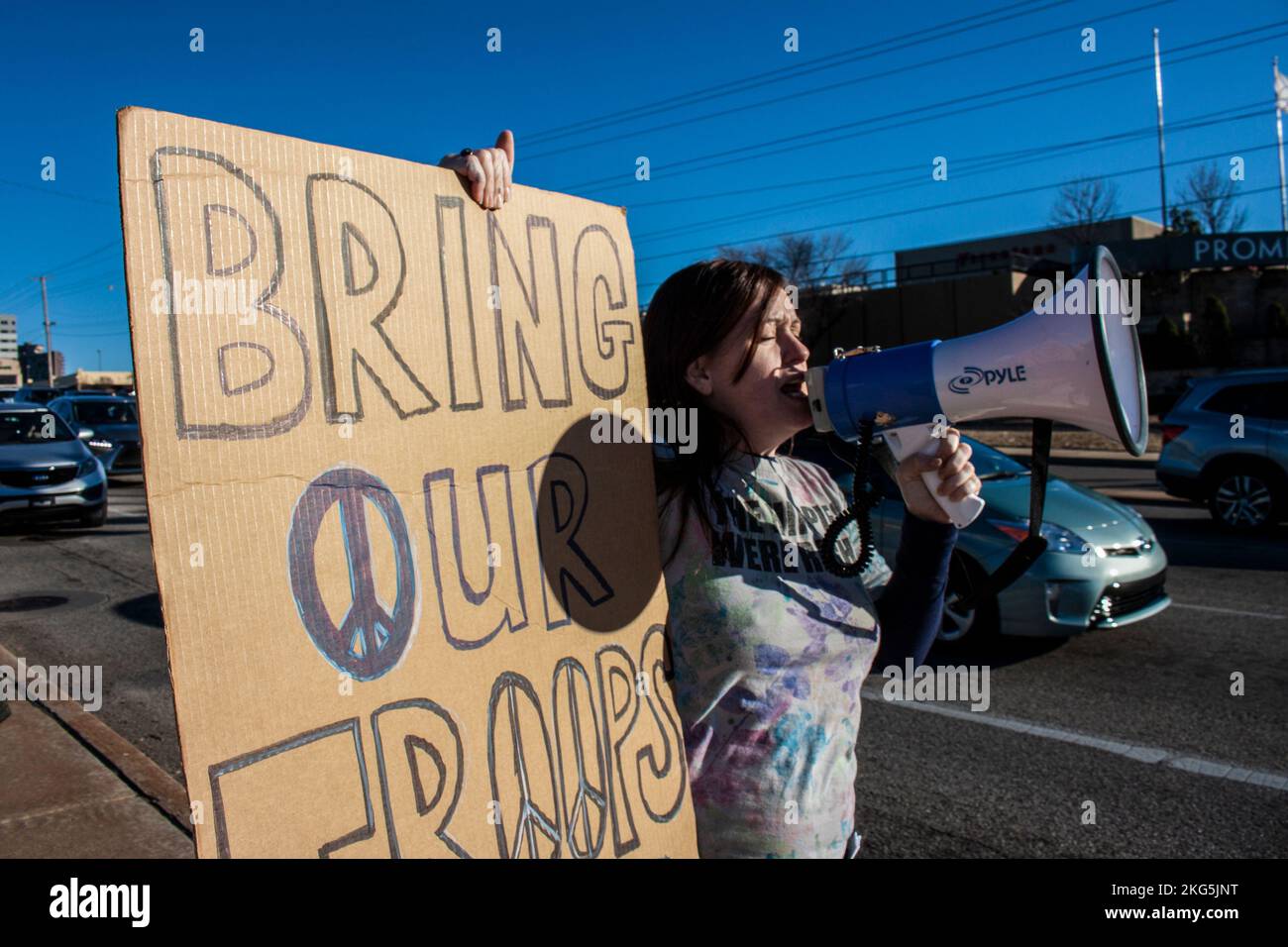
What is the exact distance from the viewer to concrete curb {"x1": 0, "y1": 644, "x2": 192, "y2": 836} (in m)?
3.73

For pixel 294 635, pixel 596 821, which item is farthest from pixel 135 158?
pixel 596 821

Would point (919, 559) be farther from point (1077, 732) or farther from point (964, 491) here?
point (1077, 732)

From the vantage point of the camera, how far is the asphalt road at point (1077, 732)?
363cm

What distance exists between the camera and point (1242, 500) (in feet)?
34.5

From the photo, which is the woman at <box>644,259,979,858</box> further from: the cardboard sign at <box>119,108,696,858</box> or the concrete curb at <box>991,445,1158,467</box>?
the concrete curb at <box>991,445,1158,467</box>

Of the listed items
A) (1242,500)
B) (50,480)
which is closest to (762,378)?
(1242,500)

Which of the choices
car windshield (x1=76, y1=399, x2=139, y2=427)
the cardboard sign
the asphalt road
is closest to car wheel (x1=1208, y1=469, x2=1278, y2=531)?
the asphalt road

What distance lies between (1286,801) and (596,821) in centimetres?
334

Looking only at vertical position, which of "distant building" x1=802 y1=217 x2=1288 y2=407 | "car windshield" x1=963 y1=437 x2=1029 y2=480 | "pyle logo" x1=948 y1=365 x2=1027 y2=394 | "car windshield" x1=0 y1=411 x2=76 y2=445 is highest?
"distant building" x1=802 y1=217 x2=1288 y2=407

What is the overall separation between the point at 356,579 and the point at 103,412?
2049cm
